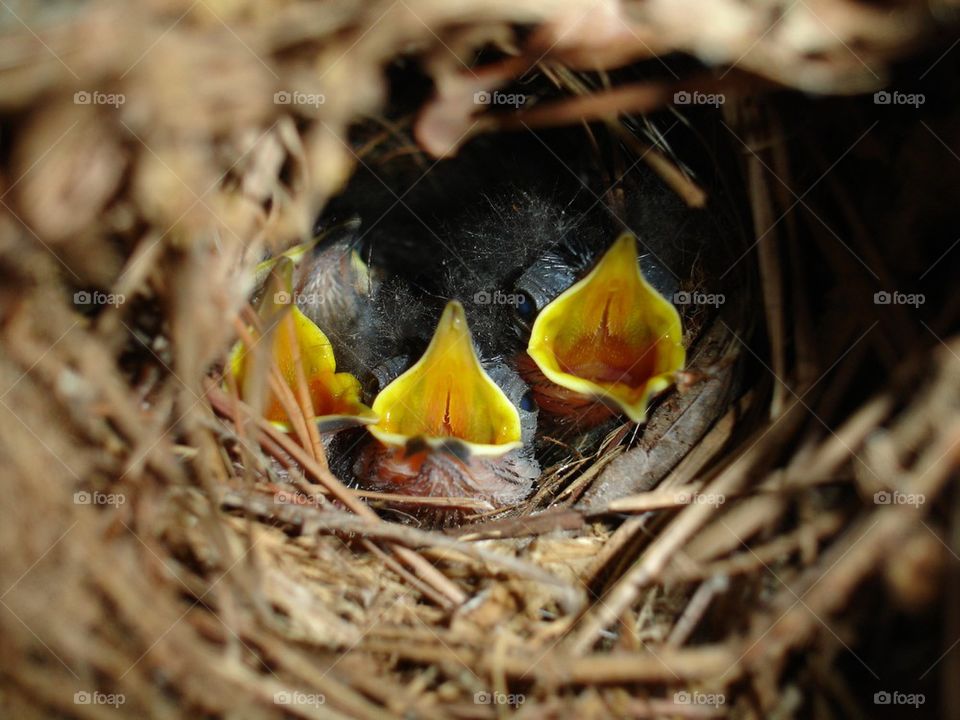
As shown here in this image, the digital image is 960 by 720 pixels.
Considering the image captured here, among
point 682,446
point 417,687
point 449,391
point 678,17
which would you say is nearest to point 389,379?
point 449,391

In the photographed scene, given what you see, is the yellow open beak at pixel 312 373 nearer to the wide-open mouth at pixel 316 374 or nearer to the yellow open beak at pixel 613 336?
the wide-open mouth at pixel 316 374

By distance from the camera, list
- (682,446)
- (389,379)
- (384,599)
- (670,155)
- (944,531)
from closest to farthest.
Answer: (944,531) → (384,599) → (682,446) → (670,155) → (389,379)

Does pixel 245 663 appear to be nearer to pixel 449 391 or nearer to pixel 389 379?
pixel 449 391

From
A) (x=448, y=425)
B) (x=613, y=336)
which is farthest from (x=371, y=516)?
(x=613, y=336)

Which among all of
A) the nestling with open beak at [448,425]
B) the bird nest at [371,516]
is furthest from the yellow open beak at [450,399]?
the bird nest at [371,516]

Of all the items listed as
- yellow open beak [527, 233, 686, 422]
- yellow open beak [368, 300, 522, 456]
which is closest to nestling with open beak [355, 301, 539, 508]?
yellow open beak [368, 300, 522, 456]
